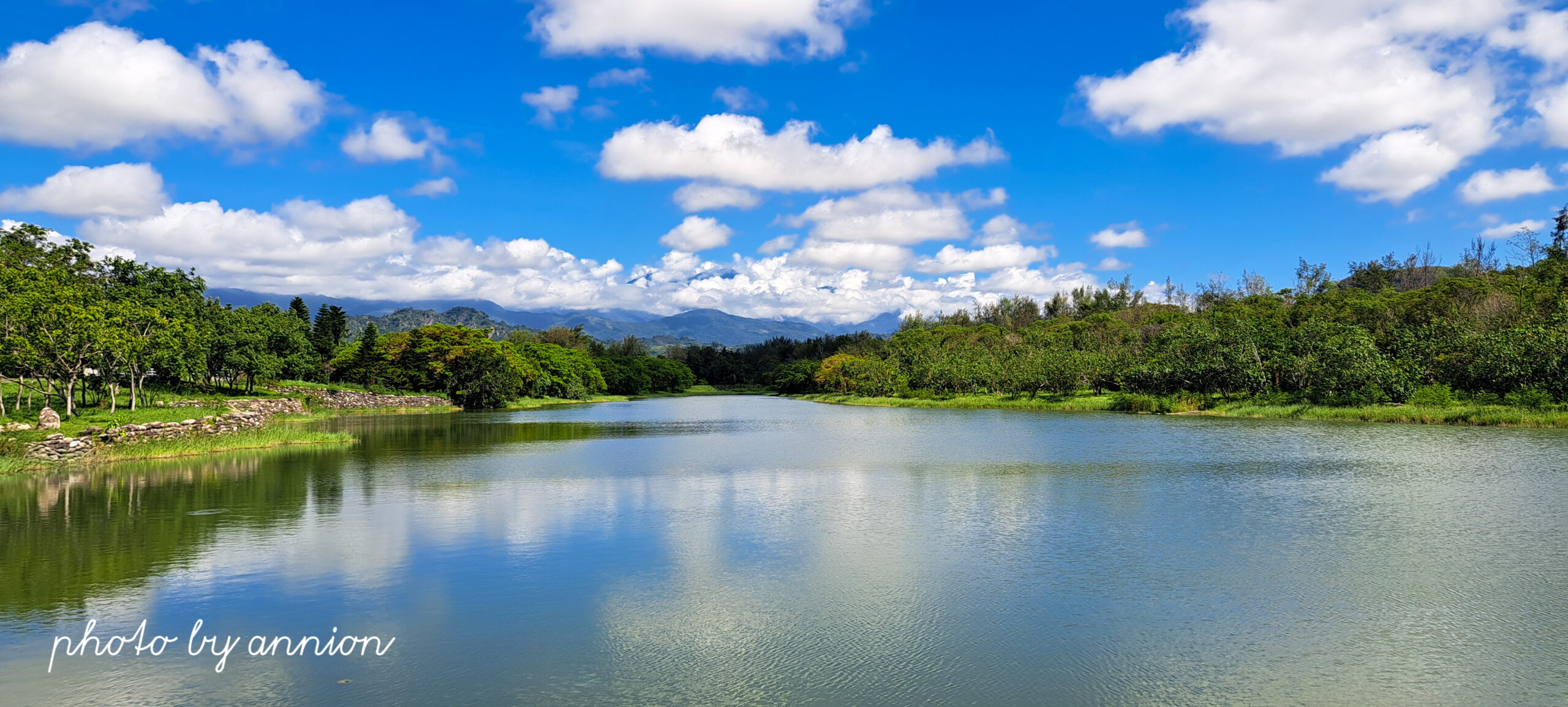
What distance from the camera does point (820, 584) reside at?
10883 mm

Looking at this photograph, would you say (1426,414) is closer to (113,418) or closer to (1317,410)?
(1317,410)

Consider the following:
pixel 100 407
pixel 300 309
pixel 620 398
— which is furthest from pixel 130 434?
pixel 620 398

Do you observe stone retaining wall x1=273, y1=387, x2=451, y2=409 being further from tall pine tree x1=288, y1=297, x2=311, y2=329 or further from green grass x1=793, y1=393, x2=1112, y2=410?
green grass x1=793, y1=393, x2=1112, y2=410

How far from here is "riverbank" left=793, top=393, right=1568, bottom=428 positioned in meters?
32.5

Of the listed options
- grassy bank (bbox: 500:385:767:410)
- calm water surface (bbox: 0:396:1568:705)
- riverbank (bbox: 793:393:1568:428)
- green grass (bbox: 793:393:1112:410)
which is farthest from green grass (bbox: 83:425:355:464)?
green grass (bbox: 793:393:1112:410)

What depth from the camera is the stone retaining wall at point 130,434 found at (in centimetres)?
2375

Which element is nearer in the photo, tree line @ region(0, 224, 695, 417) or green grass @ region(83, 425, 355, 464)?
green grass @ region(83, 425, 355, 464)

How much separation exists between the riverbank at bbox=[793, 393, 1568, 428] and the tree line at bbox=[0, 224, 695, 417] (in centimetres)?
4616

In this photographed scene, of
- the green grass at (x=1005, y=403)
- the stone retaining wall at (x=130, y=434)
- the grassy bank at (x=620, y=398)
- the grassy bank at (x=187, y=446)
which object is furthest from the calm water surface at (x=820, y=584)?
the grassy bank at (x=620, y=398)

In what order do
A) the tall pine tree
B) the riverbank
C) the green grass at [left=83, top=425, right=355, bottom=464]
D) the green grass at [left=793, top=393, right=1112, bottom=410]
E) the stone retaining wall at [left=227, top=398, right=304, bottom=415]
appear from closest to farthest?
the green grass at [left=83, top=425, right=355, bottom=464], the riverbank, the stone retaining wall at [left=227, top=398, right=304, bottom=415], the green grass at [left=793, top=393, right=1112, bottom=410], the tall pine tree

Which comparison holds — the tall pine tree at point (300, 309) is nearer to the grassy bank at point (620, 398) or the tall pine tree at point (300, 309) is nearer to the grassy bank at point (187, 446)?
the grassy bank at point (620, 398)

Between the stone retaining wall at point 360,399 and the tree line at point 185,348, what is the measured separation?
2508 mm

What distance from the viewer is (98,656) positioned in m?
8.32

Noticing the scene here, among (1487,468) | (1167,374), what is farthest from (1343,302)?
(1487,468)
